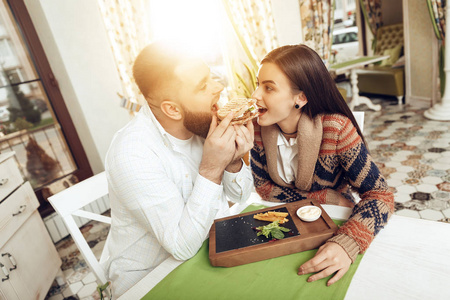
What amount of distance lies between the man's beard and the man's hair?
0.11 metres

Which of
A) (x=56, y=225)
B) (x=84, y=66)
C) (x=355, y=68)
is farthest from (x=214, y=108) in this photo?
(x=355, y=68)

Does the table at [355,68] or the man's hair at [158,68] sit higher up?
the man's hair at [158,68]

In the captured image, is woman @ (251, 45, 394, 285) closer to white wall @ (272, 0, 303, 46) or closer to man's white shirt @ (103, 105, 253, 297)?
man's white shirt @ (103, 105, 253, 297)

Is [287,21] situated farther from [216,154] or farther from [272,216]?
[272,216]

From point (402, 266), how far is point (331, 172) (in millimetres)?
575

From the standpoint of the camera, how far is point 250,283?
2.73 feet

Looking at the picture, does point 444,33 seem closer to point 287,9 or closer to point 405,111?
point 405,111

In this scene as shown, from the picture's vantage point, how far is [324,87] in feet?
4.24

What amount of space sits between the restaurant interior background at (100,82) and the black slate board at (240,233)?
5.50ft

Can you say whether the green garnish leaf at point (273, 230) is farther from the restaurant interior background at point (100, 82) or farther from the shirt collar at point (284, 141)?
the restaurant interior background at point (100, 82)

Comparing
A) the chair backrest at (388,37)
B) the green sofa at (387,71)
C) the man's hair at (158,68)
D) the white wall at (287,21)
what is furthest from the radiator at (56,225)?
the chair backrest at (388,37)

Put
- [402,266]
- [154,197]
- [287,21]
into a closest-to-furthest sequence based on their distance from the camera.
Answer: [402,266]
[154,197]
[287,21]

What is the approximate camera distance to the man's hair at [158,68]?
117 cm

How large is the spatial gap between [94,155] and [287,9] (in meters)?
2.82
